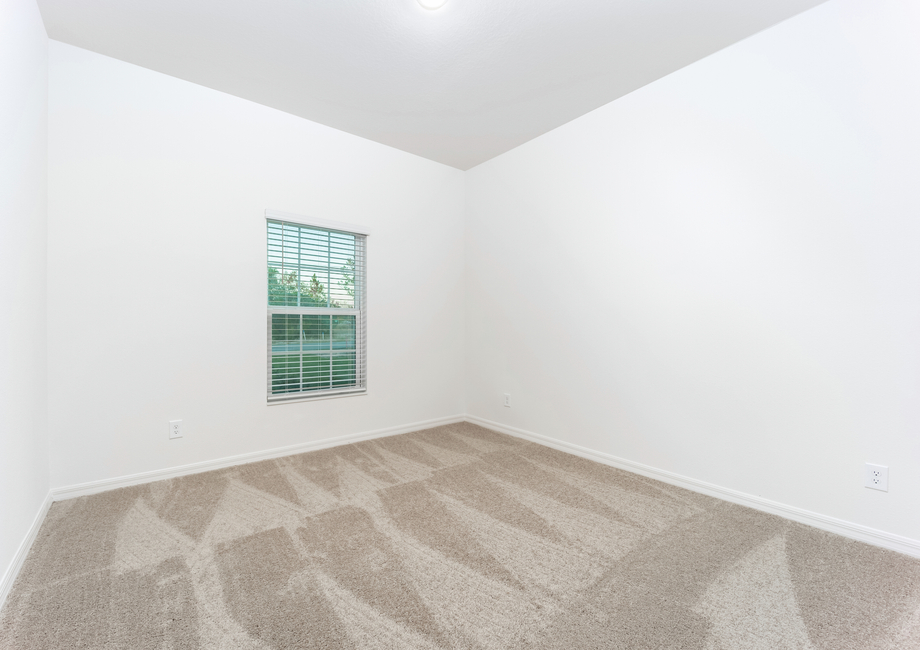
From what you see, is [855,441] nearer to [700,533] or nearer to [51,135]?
[700,533]

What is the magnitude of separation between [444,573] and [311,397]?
198 centimetres

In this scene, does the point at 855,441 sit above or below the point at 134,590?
above

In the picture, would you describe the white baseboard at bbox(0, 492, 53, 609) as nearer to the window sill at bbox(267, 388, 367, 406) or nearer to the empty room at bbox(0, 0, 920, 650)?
the empty room at bbox(0, 0, 920, 650)

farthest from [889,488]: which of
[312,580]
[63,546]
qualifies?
[63,546]

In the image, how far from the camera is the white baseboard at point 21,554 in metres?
1.49

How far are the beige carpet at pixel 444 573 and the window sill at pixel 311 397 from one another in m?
0.65

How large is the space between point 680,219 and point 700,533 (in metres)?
1.75

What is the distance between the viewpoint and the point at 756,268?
2256 millimetres

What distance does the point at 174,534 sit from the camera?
1954mm

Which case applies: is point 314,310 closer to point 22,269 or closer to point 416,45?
point 22,269

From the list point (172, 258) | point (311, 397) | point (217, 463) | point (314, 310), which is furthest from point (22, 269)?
point (311, 397)

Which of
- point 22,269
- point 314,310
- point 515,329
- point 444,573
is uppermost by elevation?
point 22,269

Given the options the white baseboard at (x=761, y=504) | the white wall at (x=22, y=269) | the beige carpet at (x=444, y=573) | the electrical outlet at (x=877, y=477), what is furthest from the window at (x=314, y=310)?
the electrical outlet at (x=877, y=477)

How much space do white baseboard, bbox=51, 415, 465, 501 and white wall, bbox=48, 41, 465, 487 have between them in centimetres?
4
